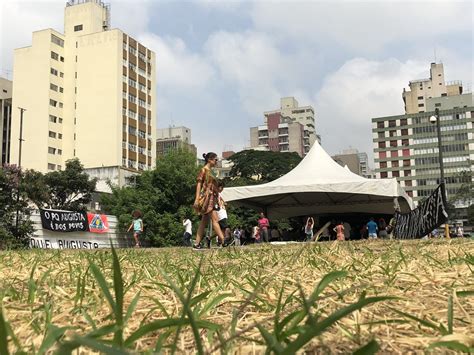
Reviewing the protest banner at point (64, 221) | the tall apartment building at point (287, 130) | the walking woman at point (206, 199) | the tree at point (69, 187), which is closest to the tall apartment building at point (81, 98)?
the tree at point (69, 187)

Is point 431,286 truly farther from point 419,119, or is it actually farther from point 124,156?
point 419,119

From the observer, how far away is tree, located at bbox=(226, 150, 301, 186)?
54688mm

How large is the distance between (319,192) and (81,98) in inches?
2055

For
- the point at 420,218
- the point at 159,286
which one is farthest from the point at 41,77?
the point at 159,286

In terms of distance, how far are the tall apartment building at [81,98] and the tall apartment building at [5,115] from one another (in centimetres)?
508

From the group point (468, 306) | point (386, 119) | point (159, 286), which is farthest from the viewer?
point (386, 119)

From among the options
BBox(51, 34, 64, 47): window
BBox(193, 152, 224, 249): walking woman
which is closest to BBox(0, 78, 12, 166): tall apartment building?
BBox(51, 34, 64, 47): window

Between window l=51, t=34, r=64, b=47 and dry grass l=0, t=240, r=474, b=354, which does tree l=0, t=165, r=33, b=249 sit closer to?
dry grass l=0, t=240, r=474, b=354

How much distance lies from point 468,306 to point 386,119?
114235mm

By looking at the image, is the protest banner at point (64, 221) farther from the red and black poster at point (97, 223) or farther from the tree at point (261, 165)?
the tree at point (261, 165)

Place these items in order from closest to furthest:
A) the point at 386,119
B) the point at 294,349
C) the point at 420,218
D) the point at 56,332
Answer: the point at 294,349 < the point at 56,332 < the point at 420,218 < the point at 386,119

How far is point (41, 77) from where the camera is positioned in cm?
6075

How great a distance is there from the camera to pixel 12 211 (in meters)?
23.4

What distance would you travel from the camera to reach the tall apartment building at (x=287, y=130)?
122062mm
